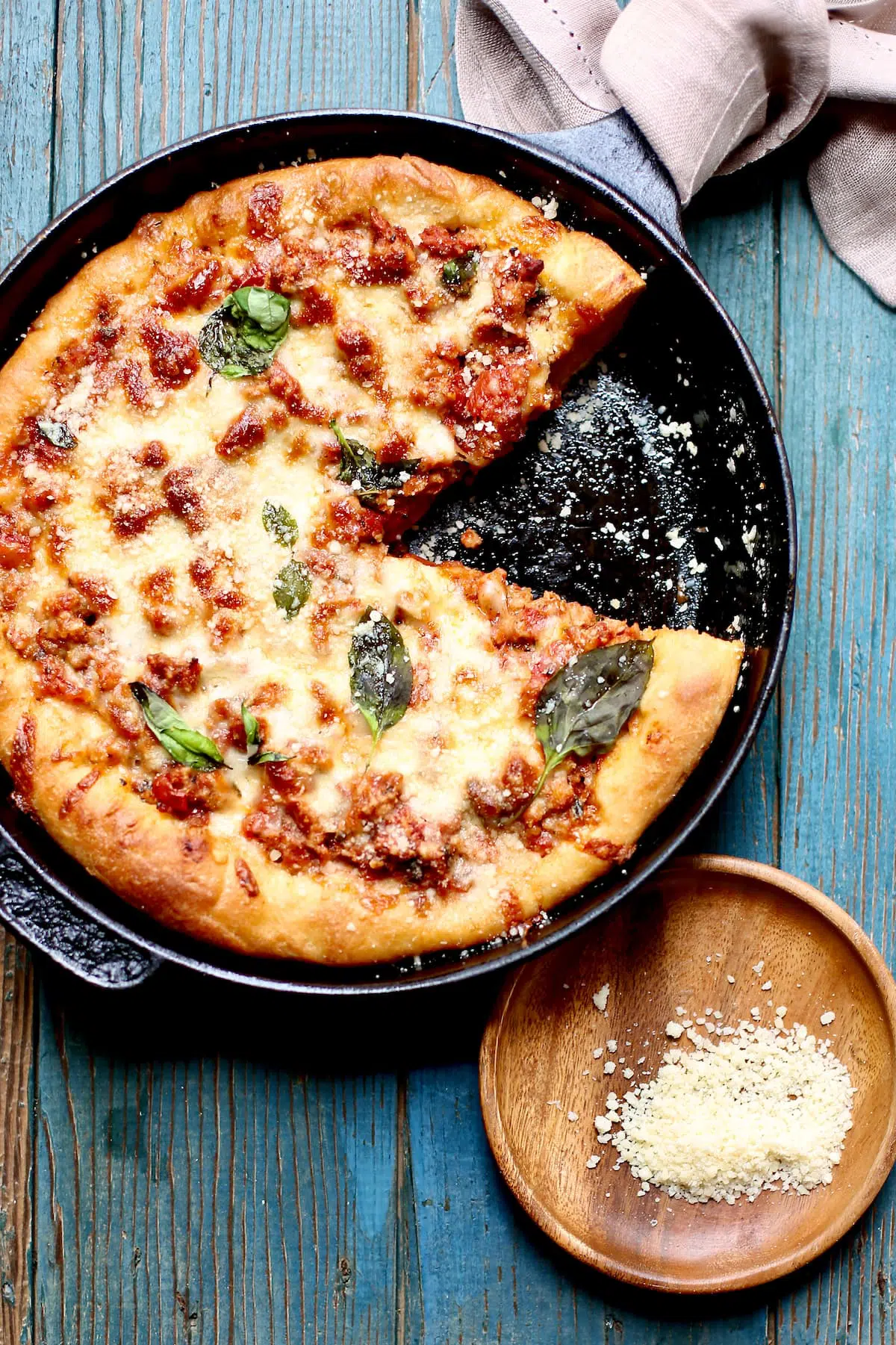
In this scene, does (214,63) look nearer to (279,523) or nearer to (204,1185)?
(279,523)

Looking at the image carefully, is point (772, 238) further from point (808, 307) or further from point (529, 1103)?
point (529, 1103)

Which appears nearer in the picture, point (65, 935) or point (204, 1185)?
point (65, 935)

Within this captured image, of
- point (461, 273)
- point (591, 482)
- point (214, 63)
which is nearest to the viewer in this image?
point (461, 273)

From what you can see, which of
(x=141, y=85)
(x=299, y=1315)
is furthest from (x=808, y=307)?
(x=299, y=1315)

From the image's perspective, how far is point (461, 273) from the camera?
287cm

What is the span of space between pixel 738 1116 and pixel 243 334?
241cm

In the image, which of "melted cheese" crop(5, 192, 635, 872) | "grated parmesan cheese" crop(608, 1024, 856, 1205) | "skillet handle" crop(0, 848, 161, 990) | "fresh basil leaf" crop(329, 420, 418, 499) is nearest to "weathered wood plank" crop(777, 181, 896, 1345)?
"grated parmesan cheese" crop(608, 1024, 856, 1205)

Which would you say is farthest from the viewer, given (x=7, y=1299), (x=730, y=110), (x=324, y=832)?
(x=7, y=1299)

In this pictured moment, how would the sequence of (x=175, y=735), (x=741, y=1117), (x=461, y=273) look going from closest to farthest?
(x=175, y=735) < (x=461, y=273) < (x=741, y=1117)

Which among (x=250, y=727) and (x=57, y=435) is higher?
(x=57, y=435)

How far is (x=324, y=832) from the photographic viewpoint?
268 centimetres

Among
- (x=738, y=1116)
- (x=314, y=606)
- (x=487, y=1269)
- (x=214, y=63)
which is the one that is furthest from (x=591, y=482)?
(x=487, y=1269)

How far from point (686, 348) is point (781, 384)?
347 millimetres

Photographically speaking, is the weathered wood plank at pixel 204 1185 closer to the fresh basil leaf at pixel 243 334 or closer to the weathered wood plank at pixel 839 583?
the weathered wood plank at pixel 839 583
